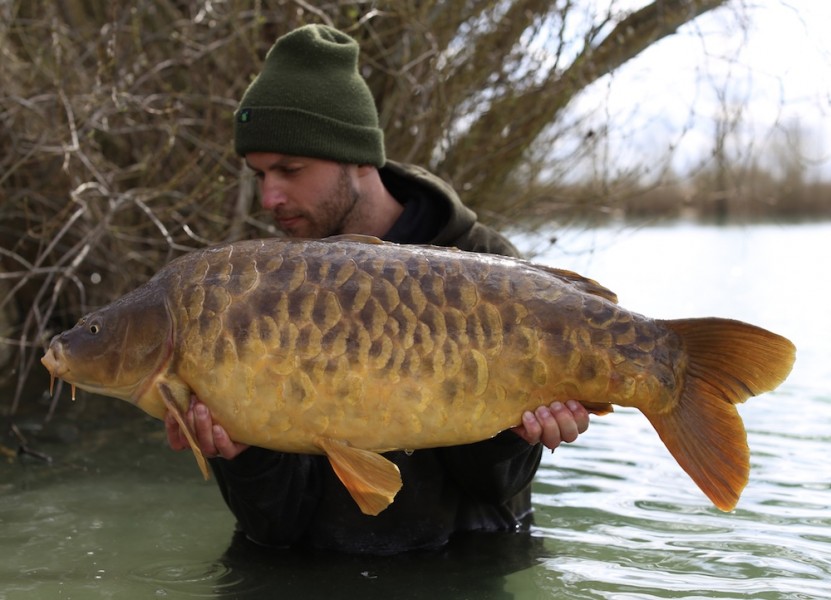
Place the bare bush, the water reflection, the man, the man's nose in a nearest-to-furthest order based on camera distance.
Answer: the water reflection, the man, the man's nose, the bare bush

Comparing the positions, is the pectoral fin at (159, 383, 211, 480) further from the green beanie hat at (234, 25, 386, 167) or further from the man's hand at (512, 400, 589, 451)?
the green beanie hat at (234, 25, 386, 167)

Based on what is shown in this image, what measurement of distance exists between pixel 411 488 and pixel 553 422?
0.59 metres

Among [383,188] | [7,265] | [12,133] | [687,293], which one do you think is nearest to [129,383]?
[383,188]

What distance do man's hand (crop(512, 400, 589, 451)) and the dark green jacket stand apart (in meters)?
0.26

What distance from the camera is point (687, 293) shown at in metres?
8.56

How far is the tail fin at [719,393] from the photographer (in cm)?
210

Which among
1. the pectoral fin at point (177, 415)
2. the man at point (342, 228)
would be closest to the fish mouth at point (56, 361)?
the pectoral fin at point (177, 415)

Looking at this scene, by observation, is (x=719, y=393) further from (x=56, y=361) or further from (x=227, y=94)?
(x=227, y=94)

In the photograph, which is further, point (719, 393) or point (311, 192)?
point (311, 192)

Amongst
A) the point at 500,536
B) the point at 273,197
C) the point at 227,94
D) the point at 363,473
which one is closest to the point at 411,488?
the point at 500,536

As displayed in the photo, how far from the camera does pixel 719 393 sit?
2.13 meters

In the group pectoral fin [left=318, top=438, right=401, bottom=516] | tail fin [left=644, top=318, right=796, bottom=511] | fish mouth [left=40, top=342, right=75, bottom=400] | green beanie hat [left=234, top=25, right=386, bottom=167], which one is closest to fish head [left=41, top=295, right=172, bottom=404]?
fish mouth [left=40, top=342, right=75, bottom=400]

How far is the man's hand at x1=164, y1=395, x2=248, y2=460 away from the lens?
2.11 metres

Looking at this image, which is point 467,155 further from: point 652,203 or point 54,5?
point 652,203
